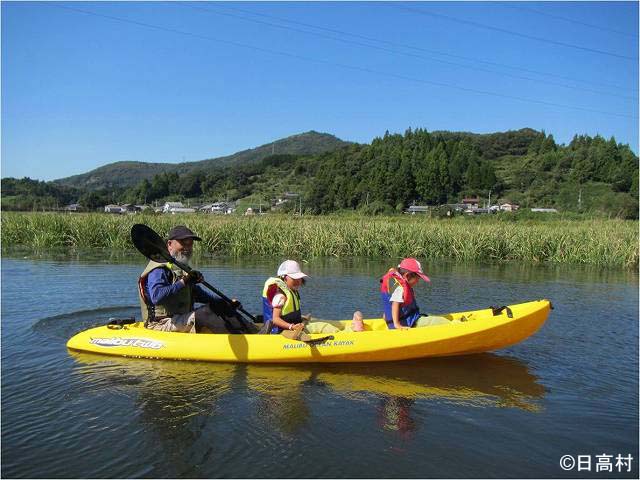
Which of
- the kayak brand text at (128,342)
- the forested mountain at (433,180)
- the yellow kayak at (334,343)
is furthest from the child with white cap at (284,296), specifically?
the forested mountain at (433,180)

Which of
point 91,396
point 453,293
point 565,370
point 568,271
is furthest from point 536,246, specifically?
point 91,396

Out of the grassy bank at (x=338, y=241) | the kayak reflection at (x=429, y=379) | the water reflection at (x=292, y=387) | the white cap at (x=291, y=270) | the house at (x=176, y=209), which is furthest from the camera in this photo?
the house at (x=176, y=209)

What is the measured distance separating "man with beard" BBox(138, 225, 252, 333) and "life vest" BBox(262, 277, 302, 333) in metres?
0.59

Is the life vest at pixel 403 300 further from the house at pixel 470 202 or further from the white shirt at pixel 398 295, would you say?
the house at pixel 470 202

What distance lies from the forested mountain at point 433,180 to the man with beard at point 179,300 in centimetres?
4607

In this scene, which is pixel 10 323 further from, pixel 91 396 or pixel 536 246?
pixel 536 246

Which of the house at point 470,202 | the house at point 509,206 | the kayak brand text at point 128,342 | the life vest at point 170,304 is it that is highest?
the house at point 470,202

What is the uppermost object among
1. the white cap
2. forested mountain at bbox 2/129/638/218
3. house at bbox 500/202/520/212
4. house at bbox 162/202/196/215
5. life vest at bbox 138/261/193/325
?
forested mountain at bbox 2/129/638/218

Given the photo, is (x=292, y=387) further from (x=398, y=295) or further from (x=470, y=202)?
(x=470, y=202)

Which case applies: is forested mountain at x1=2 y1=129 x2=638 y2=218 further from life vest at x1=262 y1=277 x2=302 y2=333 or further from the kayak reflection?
life vest at x1=262 y1=277 x2=302 y2=333

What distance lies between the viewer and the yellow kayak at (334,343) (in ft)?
20.6

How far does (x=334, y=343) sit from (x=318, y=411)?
1.27m

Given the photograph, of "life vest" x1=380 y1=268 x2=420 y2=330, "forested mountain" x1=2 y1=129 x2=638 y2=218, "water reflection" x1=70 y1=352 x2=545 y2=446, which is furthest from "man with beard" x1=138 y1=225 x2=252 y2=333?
"forested mountain" x1=2 y1=129 x2=638 y2=218

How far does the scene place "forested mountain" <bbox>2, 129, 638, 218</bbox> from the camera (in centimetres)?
7031
